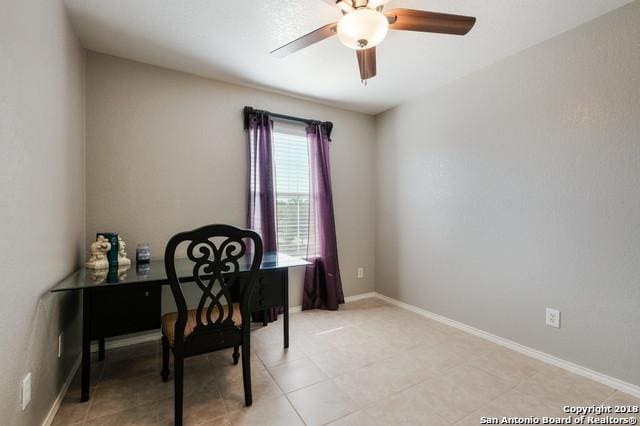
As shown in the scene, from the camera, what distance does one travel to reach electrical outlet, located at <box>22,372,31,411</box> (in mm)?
1201

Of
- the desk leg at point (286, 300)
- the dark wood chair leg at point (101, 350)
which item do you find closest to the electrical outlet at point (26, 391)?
the dark wood chair leg at point (101, 350)

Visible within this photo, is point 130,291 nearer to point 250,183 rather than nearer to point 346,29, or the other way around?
point 250,183

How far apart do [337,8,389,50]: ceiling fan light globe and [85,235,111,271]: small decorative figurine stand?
2095 millimetres

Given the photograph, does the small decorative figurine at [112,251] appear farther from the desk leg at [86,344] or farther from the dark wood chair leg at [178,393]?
the dark wood chair leg at [178,393]

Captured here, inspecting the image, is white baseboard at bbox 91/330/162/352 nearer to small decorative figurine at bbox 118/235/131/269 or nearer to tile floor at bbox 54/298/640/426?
tile floor at bbox 54/298/640/426

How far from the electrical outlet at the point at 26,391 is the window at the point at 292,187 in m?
2.08

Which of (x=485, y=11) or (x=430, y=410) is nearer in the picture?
(x=430, y=410)

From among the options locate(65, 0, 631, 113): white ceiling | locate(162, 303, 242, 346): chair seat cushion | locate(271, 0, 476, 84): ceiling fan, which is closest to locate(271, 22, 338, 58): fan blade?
Answer: locate(271, 0, 476, 84): ceiling fan

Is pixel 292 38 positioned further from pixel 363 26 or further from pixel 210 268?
pixel 210 268

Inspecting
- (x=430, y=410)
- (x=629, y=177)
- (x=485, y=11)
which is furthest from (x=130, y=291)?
(x=629, y=177)

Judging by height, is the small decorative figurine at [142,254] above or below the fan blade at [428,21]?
below

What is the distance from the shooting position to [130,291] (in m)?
1.75

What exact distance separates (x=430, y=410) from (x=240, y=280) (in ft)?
4.80

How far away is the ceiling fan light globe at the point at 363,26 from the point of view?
1.39m
